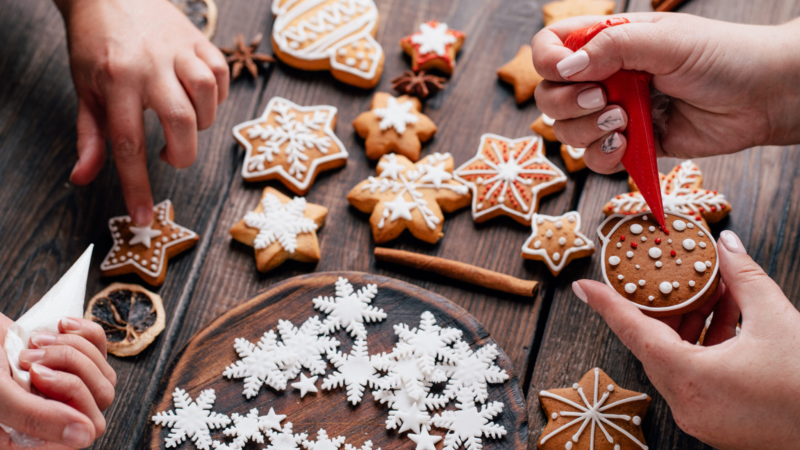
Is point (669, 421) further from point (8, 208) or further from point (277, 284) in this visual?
point (8, 208)

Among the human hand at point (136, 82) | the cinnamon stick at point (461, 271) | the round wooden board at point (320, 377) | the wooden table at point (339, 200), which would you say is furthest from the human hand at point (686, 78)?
the human hand at point (136, 82)

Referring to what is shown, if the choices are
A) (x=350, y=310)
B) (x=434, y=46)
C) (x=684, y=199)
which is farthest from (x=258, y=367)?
(x=684, y=199)

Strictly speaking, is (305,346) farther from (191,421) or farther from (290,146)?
(290,146)

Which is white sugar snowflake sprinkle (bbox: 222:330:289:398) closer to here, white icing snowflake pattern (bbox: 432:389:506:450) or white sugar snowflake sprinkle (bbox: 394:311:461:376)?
white sugar snowflake sprinkle (bbox: 394:311:461:376)

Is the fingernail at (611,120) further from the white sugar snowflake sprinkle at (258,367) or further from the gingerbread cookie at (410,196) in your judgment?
the white sugar snowflake sprinkle at (258,367)

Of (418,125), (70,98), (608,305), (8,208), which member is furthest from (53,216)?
(608,305)
